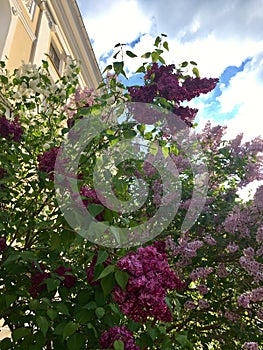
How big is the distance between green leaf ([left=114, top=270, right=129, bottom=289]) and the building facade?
3.31 m

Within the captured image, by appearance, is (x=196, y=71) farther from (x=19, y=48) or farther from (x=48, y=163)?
(x=19, y=48)

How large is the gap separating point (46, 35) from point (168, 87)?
5687 millimetres

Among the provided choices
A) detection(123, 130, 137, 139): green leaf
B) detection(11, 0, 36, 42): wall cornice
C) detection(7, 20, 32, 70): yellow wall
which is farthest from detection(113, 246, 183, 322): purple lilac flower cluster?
detection(11, 0, 36, 42): wall cornice

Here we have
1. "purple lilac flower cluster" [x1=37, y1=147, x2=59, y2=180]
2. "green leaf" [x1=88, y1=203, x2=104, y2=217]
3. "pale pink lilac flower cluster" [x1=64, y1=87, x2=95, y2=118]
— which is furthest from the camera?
"pale pink lilac flower cluster" [x1=64, y1=87, x2=95, y2=118]

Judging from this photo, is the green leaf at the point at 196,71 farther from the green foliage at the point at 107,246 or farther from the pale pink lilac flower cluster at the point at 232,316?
the pale pink lilac flower cluster at the point at 232,316

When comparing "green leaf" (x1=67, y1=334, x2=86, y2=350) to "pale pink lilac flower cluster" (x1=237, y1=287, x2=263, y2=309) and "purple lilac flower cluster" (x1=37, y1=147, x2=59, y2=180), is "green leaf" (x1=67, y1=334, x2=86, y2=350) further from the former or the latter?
"pale pink lilac flower cluster" (x1=237, y1=287, x2=263, y2=309)

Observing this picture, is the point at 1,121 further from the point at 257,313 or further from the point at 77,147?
the point at 257,313

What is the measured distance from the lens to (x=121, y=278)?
107 cm

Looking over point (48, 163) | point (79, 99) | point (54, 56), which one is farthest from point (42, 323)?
point (54, 56)

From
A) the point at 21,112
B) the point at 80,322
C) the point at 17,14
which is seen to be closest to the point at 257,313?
the point at 80,322

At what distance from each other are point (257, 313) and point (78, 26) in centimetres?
820

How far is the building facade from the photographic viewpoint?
542 cm

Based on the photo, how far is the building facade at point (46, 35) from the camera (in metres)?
5.42

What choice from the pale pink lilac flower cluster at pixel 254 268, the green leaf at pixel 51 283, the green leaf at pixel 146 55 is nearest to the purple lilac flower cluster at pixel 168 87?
the green leaf at pixel 146 55
